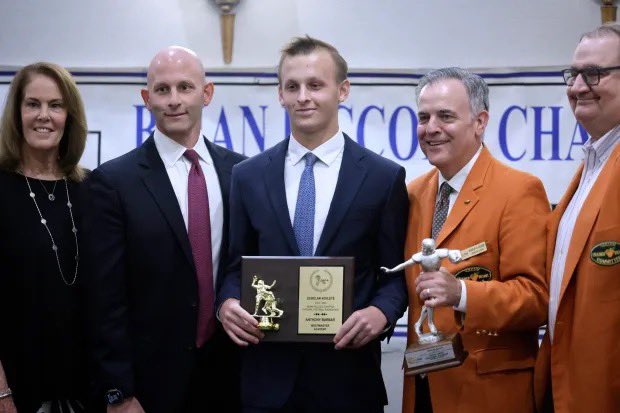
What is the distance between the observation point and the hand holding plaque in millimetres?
2502

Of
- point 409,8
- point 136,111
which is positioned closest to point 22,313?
point 136,111

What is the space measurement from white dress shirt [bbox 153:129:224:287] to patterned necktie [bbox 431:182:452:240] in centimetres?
73

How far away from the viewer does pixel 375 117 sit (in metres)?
→ 4.12

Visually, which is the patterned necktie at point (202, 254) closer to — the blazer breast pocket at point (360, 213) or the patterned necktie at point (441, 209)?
the blazer breast pocket at point (360, 213)

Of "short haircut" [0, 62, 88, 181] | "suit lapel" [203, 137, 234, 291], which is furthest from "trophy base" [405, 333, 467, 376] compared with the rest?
"short haircut" [0, 62, 88, 181]

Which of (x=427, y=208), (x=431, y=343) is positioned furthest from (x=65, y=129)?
(x=431, y=343)

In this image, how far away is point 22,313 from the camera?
2.96 m

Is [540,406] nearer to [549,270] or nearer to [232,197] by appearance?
[549,270]

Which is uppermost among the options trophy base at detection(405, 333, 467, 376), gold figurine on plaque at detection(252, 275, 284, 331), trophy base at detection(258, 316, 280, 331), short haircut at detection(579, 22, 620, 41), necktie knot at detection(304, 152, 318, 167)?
short haircut at detection(579, 22, 620, 41)

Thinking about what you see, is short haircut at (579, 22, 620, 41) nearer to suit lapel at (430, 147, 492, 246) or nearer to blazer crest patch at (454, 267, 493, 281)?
suit lapel at (430, 147, 492, 246)

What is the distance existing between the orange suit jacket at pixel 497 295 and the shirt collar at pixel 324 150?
40 centimetres

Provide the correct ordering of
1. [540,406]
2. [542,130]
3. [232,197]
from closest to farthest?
[540,406] < [232,197] < [542,130]

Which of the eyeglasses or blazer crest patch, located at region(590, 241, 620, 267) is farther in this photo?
the eyeglasses

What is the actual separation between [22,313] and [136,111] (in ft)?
4.78
